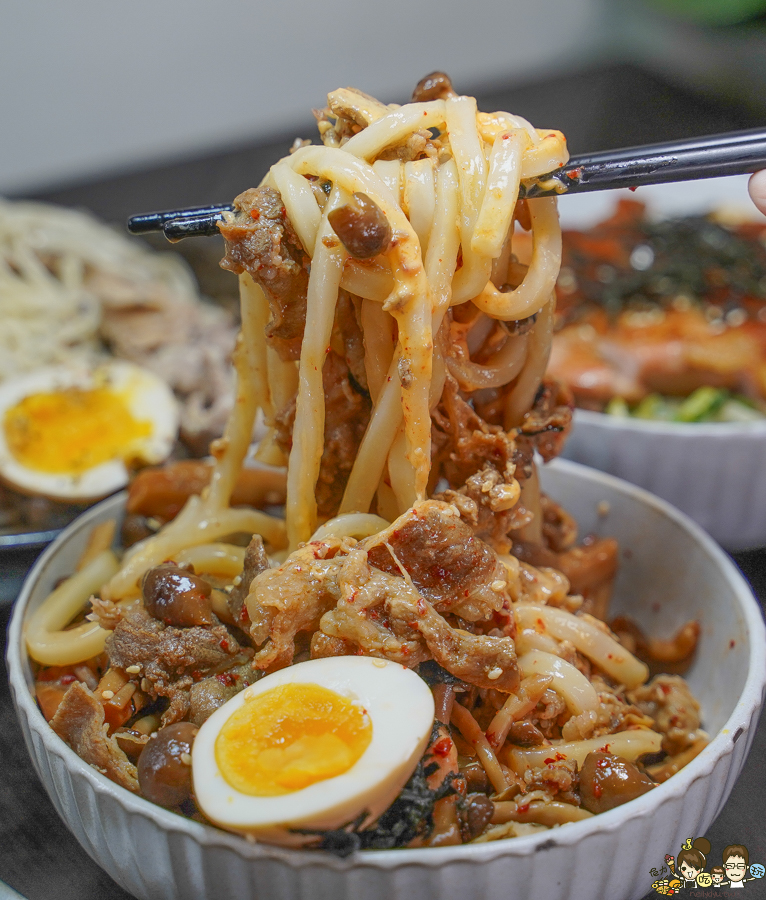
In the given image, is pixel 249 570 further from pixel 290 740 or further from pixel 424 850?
pixel 424 850

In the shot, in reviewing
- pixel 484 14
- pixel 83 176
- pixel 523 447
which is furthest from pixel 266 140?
pixel 523 447

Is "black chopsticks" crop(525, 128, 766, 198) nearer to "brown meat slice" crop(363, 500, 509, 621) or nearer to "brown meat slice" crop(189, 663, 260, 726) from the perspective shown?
"brown meat slice" crop(363, 500, 509, 621)

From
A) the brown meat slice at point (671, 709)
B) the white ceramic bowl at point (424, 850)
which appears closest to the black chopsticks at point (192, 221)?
the white ceramic bowl at point (424, 850)

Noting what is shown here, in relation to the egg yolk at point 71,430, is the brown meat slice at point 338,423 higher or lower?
higher

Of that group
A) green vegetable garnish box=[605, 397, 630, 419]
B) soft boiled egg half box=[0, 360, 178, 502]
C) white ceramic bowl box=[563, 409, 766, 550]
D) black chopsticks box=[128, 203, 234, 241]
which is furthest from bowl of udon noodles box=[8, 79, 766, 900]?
green vegetable garnish box=[605, 397, 630, 419]

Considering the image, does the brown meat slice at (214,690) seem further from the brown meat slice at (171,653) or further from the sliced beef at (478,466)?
the sliced beef at (478,466)

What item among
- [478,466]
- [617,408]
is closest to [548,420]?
[478,466]
